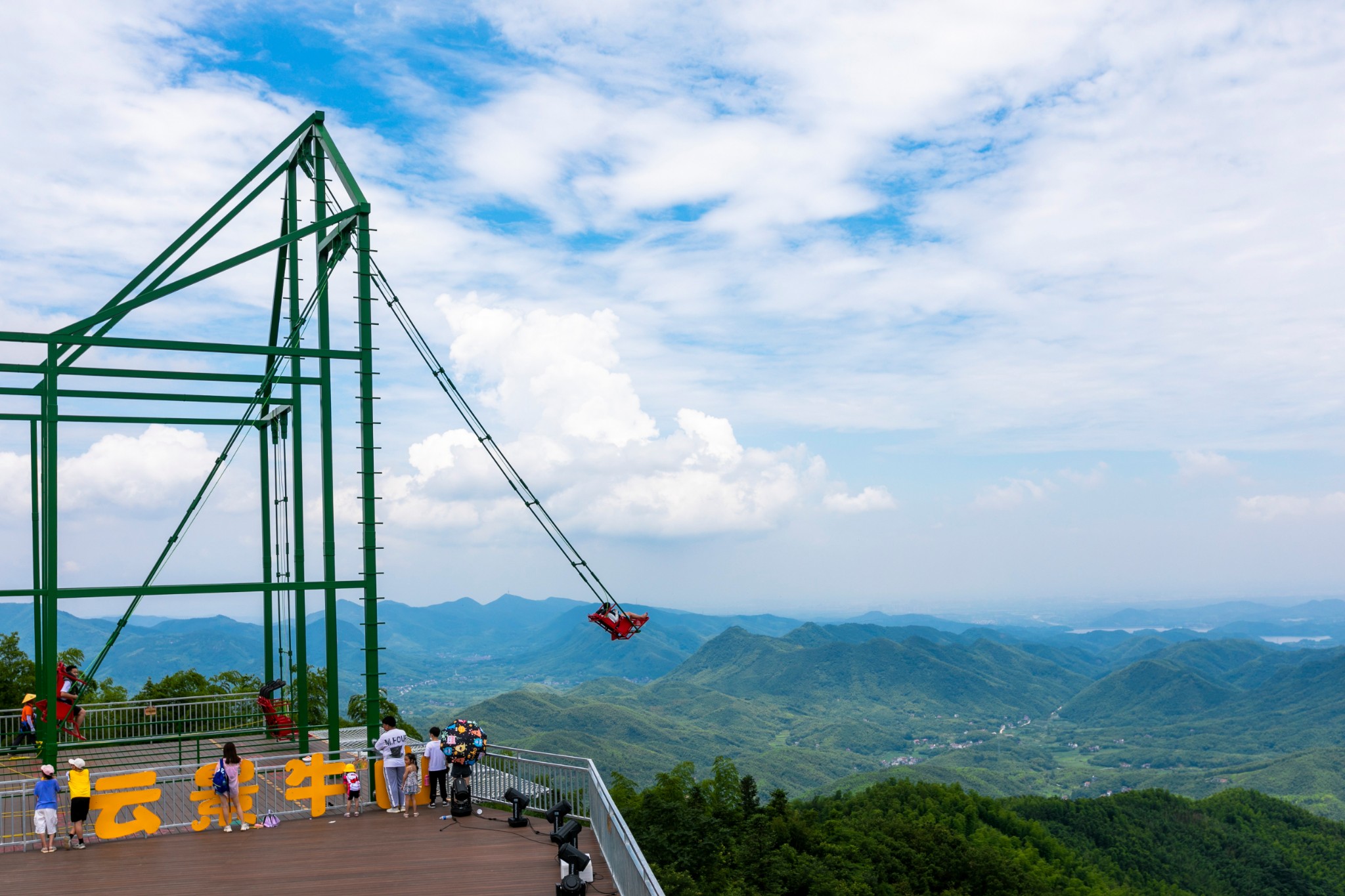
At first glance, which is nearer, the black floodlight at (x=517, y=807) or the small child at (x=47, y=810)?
the small child at (x=47, y=810)

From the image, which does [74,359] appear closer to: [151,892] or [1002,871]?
[151,892]

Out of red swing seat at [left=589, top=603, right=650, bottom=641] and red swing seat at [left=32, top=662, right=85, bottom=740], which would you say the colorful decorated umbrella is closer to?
red swing seat at [left=589, top=603, right=650, bottom=641]

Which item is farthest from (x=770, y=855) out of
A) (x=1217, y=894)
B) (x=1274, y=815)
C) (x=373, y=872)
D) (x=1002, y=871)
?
(x=1274, y=815)

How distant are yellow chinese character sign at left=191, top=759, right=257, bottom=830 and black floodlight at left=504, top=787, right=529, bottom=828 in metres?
4.97

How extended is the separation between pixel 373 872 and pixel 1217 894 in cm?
14193

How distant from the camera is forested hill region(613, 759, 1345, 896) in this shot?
5753cm

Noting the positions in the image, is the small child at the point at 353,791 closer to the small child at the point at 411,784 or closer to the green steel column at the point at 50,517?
the small child at the point at 411,784

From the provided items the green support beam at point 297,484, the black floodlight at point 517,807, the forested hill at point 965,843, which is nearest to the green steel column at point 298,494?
the green support beam at point 297,484

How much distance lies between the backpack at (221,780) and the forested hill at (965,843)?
34443mm

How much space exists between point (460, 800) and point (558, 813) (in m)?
3.06

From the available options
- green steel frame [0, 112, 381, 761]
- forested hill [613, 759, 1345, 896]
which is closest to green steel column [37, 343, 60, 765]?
green steel frame [0, 112, 381, 761]

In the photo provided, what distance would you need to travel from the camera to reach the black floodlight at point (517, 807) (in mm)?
17344

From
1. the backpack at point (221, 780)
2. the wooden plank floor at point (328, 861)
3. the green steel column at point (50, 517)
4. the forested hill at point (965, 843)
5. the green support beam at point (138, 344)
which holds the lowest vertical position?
the forested hill at point (965, 843)

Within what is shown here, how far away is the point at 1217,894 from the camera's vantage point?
125m
